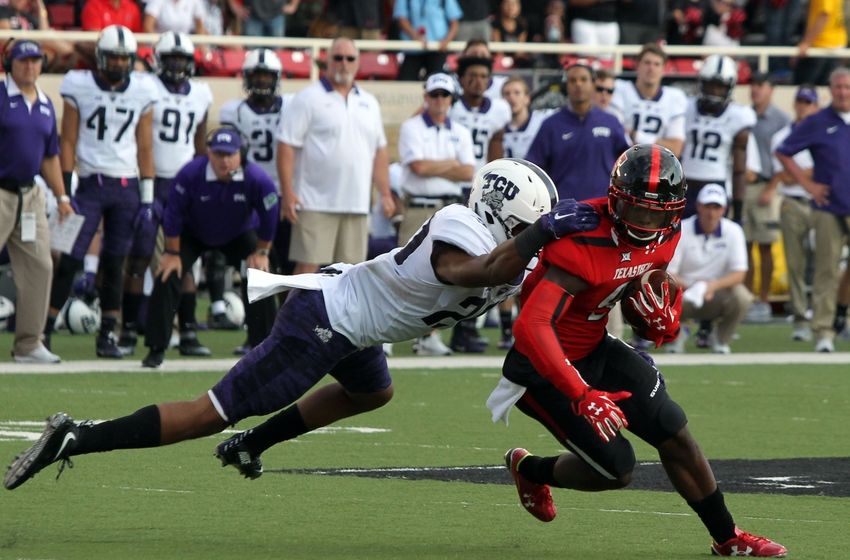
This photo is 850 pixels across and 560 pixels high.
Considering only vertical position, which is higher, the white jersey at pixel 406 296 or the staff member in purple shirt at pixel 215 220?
the white jersey at pixel 406 296

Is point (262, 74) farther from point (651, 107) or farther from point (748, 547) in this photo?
point (748, 547)

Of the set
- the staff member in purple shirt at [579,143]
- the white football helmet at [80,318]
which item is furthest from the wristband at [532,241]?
the white football helmet at [80,318]

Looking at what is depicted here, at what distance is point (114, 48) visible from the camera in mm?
12031

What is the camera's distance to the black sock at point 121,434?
5832 mm

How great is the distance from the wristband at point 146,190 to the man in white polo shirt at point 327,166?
0.94 metres

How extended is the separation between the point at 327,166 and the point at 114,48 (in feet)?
5.48

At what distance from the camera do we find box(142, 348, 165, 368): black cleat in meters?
11.1

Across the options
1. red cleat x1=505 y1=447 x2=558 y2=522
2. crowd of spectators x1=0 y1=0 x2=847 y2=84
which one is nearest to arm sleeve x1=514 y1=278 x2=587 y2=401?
red cleat x1=505 y1=447 x2=558 y2=522

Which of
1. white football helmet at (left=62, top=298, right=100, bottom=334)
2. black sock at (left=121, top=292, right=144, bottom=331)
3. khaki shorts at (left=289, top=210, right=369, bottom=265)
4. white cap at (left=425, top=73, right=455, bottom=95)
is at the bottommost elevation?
white football helmet at (left=62, top=298, right=100, bottom=334)

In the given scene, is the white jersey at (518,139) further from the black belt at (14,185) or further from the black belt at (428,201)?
the black belt at (14,185)

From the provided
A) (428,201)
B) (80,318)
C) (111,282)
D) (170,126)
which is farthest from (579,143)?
(80,318)

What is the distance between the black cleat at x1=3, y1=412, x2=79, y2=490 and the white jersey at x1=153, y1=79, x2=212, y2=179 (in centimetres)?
733

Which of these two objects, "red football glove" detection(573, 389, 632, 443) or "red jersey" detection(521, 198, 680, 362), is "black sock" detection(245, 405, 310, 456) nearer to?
"red jersey" detection(521, 198, 680, 362)

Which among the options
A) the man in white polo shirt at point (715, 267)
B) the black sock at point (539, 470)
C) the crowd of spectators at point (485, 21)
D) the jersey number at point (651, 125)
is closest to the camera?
the black sock at point (539, 470)
